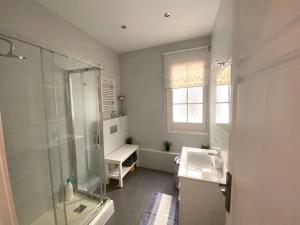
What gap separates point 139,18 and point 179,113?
A: 1.70 m

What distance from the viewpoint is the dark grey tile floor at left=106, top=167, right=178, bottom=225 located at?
1.68 metres

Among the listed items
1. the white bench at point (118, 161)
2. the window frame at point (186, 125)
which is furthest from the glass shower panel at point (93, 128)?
the window frame at point (186, 125)

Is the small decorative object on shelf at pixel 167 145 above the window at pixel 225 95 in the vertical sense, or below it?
below

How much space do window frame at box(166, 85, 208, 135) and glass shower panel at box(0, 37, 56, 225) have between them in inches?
77.5

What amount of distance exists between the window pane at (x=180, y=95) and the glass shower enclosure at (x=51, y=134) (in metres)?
1.42

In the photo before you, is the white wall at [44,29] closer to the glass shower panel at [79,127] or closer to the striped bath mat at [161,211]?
the glass shower panel at [79,127]

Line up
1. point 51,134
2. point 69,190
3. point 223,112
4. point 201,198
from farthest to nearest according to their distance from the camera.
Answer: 1. point 69,190
2. point 51,134
3. point 223,112
4. point 201,198

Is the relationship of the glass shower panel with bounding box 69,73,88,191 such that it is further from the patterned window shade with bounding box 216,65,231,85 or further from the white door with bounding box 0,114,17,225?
the patterned window shade with bounding box 216,65,231,85

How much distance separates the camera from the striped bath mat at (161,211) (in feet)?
5.27

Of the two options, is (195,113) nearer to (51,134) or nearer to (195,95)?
(195,95)

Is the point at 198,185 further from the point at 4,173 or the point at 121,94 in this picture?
the point at 121,94

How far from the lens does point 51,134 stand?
162cm

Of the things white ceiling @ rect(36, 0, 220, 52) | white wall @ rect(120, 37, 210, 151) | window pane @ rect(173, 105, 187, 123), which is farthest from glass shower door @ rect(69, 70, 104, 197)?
window pane @ rect(173, 105, 187, 123)

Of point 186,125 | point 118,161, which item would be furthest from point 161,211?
point 186,125
